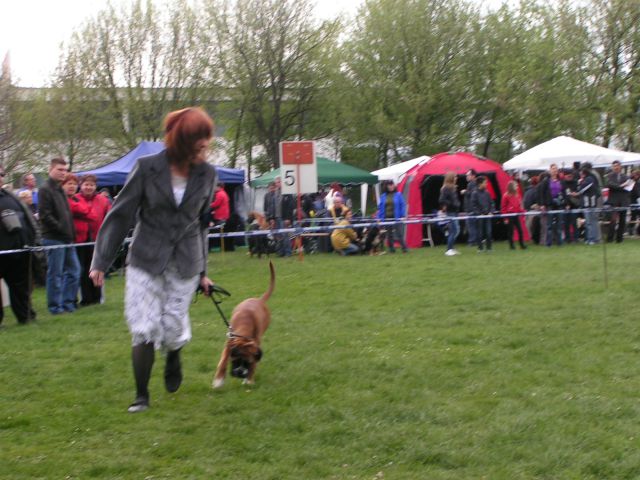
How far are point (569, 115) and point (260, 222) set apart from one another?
16165mm

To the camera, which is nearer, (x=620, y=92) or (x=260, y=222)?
(x=260, y=222)

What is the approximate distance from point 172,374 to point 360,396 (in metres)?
1.30

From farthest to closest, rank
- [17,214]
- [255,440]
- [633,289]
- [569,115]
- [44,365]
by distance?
[569,115] < [633,289] < [17,214] < [44,365] < [255,440]

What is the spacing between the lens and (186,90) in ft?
Result: 122

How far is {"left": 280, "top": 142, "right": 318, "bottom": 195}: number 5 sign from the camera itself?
17312mm

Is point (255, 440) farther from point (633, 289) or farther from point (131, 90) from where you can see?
point (131, 90)

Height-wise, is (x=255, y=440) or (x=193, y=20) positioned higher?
(x=193, y=20)

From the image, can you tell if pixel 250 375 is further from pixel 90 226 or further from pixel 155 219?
pixel 90 226

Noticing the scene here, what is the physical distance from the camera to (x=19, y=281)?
9.49 metres

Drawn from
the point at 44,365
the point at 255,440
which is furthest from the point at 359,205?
the point at 255,440

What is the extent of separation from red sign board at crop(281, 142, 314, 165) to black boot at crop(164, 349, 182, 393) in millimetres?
11584

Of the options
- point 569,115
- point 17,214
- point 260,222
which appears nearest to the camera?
point 17,214

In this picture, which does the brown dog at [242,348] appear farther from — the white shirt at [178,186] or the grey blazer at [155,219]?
the white shirt at [178,186]

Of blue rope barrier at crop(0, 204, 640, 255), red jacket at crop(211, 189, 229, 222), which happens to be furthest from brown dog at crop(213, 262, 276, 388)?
red jacket at crop(211, 189, 229, 222)
